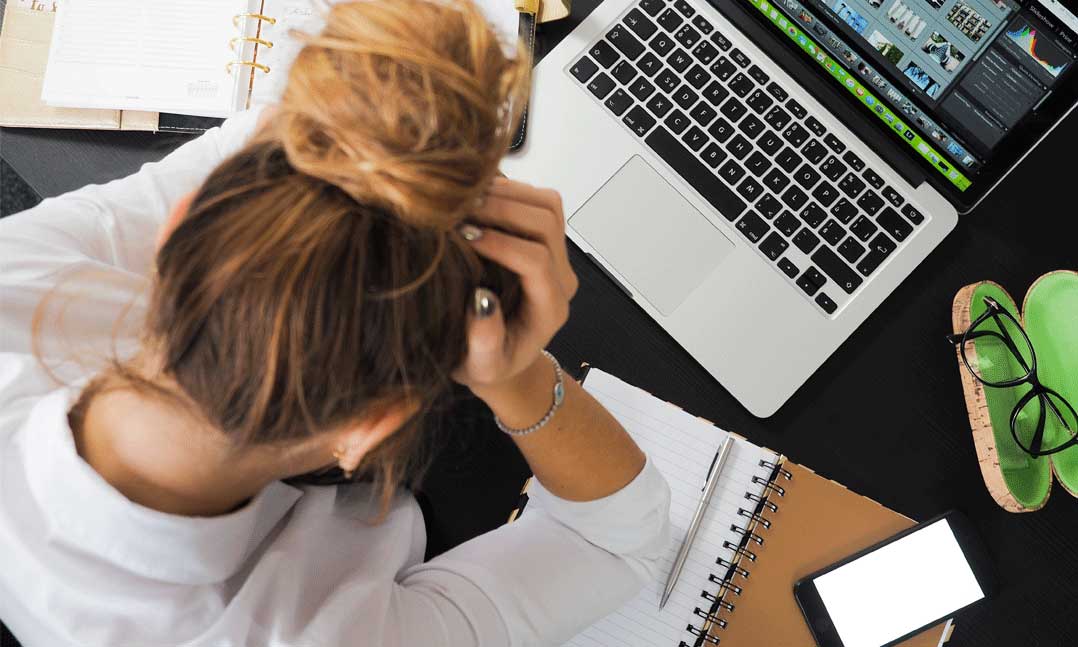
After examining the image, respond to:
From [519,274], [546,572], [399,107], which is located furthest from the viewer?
[546,572]

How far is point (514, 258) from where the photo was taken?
0.42 meters

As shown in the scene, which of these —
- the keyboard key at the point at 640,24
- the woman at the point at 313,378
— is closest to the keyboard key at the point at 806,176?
the keyboard key at the point at 640,24

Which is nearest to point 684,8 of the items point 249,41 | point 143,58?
point 249,41

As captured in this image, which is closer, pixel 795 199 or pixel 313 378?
pixel 313 378

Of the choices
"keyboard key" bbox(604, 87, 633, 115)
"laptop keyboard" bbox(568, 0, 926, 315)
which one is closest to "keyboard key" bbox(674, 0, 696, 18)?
"laptop keyboard" bbox(568, 0, 926, 315)

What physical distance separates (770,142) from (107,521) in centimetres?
66

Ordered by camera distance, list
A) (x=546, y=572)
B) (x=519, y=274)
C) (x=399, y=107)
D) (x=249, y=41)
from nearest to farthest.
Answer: (x=399, y=107) < (x=519, y=274) < (x=546, y=572) < (x=249, y=41)

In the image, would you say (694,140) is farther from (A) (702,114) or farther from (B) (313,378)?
(B) (313,378)

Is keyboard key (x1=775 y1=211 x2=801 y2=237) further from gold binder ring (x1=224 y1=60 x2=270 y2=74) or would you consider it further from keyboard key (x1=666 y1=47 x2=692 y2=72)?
gold binder ring (x1=224 y1=60 x2=270 y2=74)

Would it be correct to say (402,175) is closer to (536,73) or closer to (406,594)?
(406,594)

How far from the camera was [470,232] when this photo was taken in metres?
0.39

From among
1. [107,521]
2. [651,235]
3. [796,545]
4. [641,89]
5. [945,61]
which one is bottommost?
[107,521]

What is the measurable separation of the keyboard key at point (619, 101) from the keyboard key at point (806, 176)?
0.18 m

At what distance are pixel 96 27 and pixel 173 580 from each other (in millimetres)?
550
